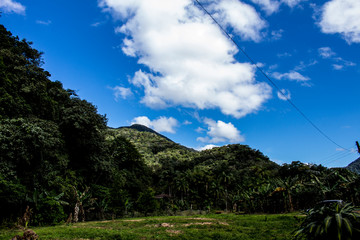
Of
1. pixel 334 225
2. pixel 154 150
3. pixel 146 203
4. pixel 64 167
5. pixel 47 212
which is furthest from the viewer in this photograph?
pixel 154 150

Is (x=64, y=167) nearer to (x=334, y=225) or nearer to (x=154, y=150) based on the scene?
(x=334, y=225)

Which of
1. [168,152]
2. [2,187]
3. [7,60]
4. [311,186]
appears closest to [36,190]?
[2,187]

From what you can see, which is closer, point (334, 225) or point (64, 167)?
point (334, 225)

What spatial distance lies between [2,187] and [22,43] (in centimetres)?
2540

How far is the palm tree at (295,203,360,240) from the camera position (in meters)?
4.74

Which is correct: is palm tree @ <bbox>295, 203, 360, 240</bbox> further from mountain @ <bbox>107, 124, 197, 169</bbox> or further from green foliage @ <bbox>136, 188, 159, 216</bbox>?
mountain @ <bbox>107, 124, 197, 169</bbox>

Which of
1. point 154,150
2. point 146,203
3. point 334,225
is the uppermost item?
point 154,150

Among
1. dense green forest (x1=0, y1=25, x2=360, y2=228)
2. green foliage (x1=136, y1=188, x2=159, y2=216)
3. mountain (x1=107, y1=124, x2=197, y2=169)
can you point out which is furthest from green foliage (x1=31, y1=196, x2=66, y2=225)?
mountain (x1=107, y1=124, x2=197, y2=169)

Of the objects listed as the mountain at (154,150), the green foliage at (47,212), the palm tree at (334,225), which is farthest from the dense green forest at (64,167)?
the mountain at (154,150)

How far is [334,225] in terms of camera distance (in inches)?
192

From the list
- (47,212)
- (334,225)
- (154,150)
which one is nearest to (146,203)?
(47,212)

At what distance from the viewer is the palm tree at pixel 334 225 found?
4.74 metres

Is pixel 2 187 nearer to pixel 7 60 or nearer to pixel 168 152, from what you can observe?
pixel 7 60

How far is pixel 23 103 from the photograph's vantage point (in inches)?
1014
